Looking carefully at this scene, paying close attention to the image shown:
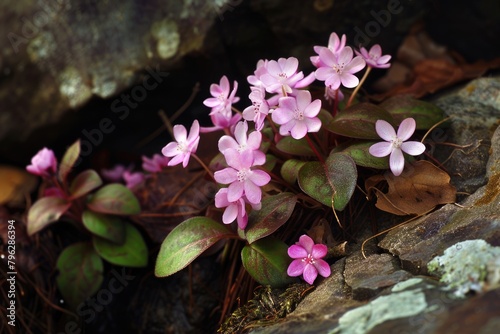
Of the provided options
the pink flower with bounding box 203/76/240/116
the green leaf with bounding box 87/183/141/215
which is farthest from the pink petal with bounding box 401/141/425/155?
the green leaf with bounding box 87/183/141/215

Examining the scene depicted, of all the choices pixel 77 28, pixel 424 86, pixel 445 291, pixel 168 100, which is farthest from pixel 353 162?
pixel 77 28

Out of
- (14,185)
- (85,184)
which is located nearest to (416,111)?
(85,184)

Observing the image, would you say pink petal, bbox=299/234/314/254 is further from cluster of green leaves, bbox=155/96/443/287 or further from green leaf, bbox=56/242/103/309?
green leaf, bbox=56/242/103/309

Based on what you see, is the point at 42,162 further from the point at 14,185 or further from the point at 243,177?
the point at 243,177

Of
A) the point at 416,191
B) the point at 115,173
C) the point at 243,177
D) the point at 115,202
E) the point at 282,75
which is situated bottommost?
the point at 416,191

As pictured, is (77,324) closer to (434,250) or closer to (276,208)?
(276,208)

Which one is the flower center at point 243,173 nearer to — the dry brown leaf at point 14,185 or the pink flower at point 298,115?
the pink flower at point 298,115
